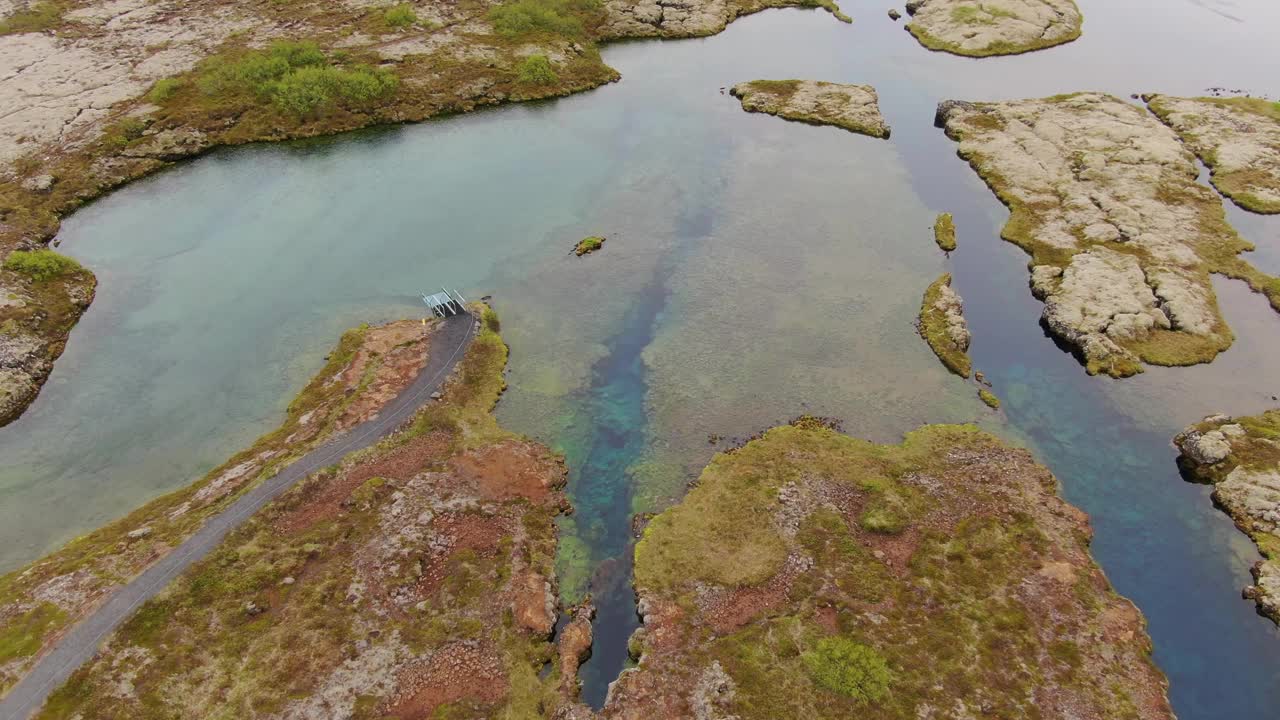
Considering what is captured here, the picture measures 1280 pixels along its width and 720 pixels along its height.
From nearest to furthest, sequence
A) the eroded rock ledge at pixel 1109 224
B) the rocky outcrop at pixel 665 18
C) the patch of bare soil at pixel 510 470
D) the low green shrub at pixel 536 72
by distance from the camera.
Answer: the patch of bare soil at pixel 510 470
the eroded rock ledge at pixel 1109 224
the low green shrub at pixel 536 72
the rocky outcrop at pixel 665 18

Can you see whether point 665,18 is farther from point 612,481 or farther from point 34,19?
point 34,19

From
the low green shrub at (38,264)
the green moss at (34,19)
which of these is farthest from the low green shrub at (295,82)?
the low green shrub at (38,264)

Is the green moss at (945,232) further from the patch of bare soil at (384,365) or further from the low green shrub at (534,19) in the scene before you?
the low green shrub at (534,19)

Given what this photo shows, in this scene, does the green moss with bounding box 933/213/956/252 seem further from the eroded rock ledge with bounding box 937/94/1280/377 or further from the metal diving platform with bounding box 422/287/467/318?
the metal diving platform with bounding box 422/287/467/318

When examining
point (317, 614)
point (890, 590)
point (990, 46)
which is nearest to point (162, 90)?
point (317, 614)

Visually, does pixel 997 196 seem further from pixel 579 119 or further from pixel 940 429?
pixel 579 119

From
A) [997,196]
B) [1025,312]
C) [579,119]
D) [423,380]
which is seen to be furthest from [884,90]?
[423,380]
